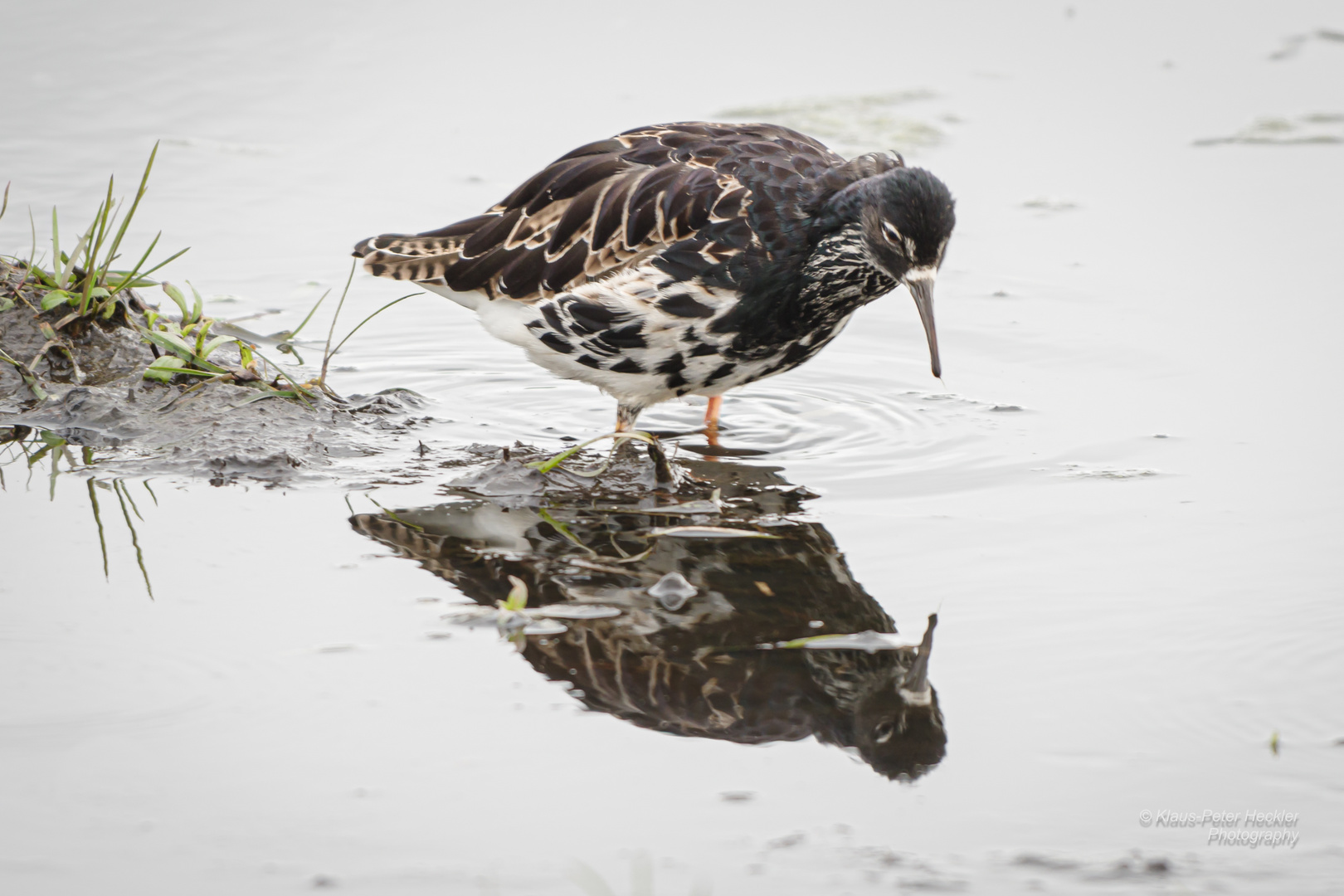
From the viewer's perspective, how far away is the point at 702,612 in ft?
17.8

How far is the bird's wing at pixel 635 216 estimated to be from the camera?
6855 mm

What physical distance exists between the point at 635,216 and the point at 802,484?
5.07ft

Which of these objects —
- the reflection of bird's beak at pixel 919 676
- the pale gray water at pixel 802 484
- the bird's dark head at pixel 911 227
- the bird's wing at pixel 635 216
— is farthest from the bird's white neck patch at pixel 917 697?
the bird's wing at pixel 635 216

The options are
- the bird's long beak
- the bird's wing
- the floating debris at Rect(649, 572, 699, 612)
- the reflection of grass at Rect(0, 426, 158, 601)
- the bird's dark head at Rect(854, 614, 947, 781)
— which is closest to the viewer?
the bird's dark head at Rect(854, 614, 947, 781)

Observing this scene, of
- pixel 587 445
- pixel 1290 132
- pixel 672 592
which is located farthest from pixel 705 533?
pixel 1290 132

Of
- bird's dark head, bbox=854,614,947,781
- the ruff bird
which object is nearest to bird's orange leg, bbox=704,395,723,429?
the ruff bird

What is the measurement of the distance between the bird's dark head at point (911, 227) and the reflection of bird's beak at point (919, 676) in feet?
5.62

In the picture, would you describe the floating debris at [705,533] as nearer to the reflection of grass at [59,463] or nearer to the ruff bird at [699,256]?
the ruff bird at [699,256]

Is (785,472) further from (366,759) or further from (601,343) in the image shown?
(366,759)

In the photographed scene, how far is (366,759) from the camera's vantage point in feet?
14.3

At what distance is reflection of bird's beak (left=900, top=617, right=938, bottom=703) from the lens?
4910mm

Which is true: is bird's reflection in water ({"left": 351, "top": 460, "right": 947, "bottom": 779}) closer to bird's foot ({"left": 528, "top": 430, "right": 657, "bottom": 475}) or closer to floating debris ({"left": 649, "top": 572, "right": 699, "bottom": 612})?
floating debris ({"left": 649, "top": 572, "right": 699, "bottom": 612})

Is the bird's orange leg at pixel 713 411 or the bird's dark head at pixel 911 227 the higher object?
the bird's dark head at pixel 911 227

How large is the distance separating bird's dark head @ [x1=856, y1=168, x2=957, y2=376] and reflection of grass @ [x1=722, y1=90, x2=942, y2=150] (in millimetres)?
4742
